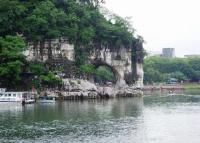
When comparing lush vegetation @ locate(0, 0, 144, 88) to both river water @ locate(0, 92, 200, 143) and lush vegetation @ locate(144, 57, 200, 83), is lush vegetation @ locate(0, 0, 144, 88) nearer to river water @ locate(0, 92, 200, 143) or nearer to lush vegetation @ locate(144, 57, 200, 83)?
river water @ locate(0, 92, 200, 143)

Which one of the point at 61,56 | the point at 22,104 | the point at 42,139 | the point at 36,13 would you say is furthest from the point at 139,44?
the point at 42,139

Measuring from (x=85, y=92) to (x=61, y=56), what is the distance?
6837 millimetres

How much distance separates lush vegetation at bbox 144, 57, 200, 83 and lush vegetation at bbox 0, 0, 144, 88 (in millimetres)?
45142

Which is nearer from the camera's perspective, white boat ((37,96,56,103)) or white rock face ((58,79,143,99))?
white boat ((37,96,56,103))

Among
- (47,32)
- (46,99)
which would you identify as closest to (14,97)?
(46,99)

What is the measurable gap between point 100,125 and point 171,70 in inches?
4191

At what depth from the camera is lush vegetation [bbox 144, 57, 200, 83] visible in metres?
139

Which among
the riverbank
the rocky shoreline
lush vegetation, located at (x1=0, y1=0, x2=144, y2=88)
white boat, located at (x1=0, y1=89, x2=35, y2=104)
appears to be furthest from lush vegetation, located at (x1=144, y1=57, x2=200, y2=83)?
white boat, located at (x1=0, y1=89, x2=35, y2=104)

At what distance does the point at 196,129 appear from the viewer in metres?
45.5

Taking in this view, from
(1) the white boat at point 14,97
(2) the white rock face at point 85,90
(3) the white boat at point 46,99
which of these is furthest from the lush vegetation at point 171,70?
(1) the white boat at point 14,97

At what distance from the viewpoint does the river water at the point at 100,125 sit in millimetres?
39719

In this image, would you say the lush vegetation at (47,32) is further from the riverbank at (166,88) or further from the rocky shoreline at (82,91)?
the riverbank at (166,88)

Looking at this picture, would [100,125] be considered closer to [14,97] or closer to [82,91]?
[14,97]

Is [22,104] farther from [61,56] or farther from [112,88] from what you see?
[112,88]
